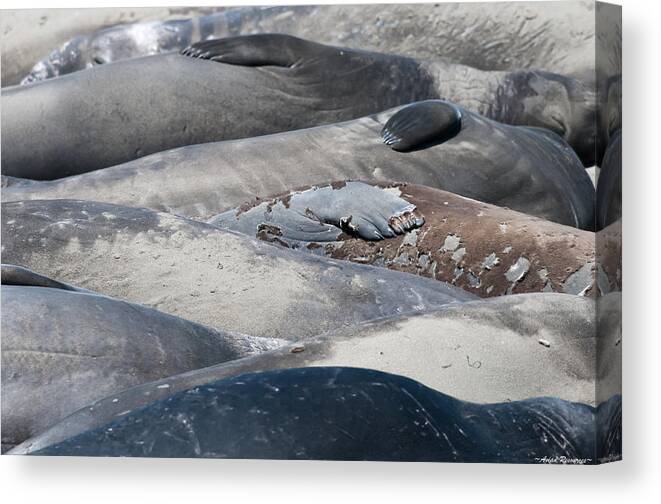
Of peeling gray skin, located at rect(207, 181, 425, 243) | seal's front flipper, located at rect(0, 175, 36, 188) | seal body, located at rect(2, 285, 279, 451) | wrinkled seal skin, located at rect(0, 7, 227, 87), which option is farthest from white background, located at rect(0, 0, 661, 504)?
wrinkled seal skin, located at rect(0, 7, 227, 87)

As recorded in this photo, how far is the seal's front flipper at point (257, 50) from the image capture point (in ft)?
21.1

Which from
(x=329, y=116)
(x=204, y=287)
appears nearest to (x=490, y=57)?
(x=329, y=116)

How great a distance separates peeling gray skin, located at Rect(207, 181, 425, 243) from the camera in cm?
626

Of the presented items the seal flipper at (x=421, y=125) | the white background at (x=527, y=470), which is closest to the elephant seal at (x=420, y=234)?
the seal flipper at (x=421, y=125)

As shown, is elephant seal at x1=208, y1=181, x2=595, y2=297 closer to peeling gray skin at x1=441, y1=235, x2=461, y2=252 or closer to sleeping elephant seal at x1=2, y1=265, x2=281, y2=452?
peeling gray skin at x1=441, y1=235, x2=461, y2=252

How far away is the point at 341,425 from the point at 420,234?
1213 mm

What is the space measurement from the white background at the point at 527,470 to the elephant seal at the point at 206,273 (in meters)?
0.56

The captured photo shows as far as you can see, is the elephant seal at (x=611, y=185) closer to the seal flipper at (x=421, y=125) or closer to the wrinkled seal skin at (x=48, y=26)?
the seal flipper at (x=421, y=125)

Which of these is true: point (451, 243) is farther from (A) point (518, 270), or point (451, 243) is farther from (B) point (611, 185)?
(B) point (611, 185)

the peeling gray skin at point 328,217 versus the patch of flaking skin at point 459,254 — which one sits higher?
the peeling gray skin at point 328,217

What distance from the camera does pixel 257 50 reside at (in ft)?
21.7

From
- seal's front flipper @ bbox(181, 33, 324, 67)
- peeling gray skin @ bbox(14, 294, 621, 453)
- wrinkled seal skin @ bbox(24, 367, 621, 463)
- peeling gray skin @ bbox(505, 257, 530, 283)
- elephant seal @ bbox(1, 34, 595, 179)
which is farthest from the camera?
elephant seal @ bbox(1, 34, 595, 179)

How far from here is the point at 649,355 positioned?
5539 millimetres

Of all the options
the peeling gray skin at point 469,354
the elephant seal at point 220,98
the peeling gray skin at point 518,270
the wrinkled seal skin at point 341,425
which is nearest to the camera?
the wrinkled seal skin at point 341,425
